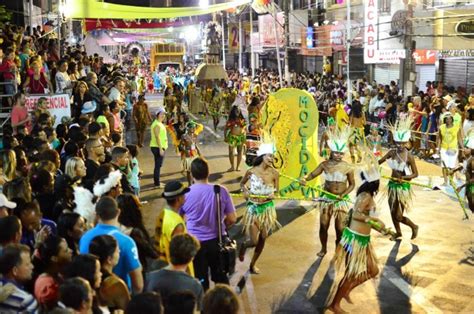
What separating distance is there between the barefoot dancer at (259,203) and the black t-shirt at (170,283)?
154 inches

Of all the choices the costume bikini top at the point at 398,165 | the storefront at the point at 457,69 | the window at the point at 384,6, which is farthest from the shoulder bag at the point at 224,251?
the window at the point at 384,6

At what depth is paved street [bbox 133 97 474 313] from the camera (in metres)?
7.34

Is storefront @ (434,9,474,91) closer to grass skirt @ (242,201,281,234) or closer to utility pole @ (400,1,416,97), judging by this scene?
utility pole @ (400,1,416,97)

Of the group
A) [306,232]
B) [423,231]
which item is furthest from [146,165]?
[423,231]

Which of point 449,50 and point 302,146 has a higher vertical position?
point 449,50

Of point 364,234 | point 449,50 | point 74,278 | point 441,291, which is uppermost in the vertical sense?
point 449,50

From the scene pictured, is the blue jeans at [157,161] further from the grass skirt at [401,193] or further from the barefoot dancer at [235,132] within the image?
the grass skirt at [401,193]

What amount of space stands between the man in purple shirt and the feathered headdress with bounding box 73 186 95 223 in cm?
93

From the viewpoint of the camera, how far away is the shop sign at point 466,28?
18406 mm

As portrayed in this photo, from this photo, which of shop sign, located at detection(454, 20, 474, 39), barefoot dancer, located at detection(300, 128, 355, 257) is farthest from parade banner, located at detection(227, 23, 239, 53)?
barefoot dancer, located at detection(300, 128, 355, 257)

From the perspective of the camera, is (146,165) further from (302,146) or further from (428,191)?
(428,191)

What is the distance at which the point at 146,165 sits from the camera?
55.3 feet

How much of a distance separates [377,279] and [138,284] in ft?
13.8

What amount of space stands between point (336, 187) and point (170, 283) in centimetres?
512
